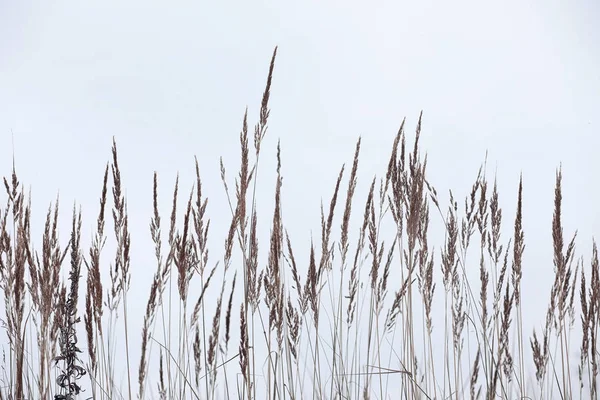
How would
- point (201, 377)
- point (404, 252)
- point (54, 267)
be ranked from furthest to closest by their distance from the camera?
point (201, 377) < point (404, 252) < point (54, 267)

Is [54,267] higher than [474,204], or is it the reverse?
[474,204]

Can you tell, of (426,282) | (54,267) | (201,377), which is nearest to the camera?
(54,267)

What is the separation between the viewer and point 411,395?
1937 millimetres

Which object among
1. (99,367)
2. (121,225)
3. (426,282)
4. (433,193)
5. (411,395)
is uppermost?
(433,193)

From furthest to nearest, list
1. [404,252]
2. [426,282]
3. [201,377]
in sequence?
[201,377] → [426,282] → [404,252]

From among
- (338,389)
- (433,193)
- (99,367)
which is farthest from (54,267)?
(433,193)

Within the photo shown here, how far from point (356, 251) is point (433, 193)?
334mm

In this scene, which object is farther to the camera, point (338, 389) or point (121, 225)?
point (338, 389)

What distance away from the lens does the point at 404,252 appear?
185 centimetres

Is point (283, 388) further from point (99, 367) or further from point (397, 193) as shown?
point (397, 193)

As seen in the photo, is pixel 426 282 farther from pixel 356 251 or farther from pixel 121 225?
pixel 121 225

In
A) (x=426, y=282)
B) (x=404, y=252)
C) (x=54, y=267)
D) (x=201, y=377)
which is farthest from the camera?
(x=201, y=377)

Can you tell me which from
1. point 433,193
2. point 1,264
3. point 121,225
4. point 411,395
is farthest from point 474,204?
point 1,264

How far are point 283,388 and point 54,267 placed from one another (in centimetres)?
80
